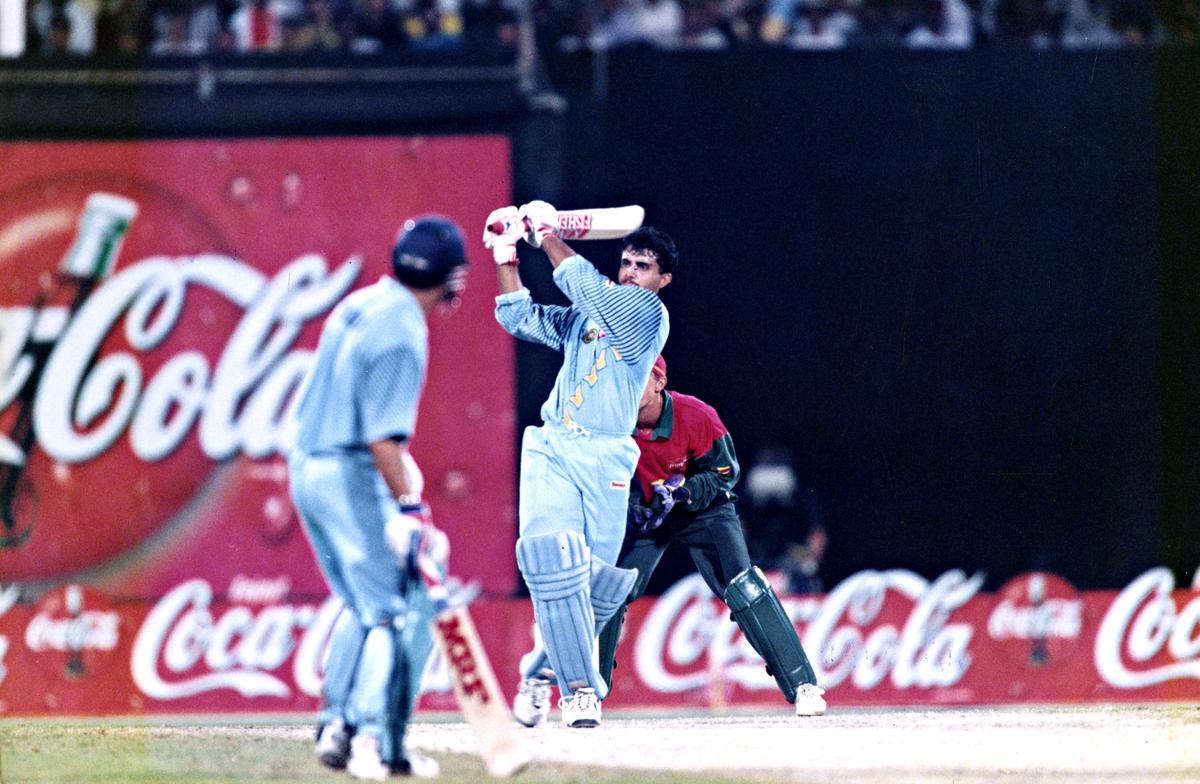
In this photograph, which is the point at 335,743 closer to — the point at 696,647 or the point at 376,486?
the point at 376,486

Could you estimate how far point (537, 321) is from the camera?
21.0 feet

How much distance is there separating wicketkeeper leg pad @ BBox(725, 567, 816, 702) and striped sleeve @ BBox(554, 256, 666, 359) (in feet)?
3.83

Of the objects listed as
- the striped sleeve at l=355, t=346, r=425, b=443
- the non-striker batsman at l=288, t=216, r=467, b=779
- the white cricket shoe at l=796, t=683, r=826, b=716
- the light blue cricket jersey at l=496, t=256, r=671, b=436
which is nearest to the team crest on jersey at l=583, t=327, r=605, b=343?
the light blue cricket jersey at l=496, t=256, r=671, b=436

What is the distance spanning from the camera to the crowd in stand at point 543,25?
12.6 meters

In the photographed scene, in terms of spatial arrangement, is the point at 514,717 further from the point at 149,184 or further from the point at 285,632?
the point at 149,184

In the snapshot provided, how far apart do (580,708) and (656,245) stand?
5.88ft

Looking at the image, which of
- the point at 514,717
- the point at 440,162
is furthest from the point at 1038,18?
the point at 514,717

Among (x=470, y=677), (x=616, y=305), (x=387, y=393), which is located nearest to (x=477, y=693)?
(x=470, y=677)

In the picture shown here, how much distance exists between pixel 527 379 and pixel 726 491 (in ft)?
18.0

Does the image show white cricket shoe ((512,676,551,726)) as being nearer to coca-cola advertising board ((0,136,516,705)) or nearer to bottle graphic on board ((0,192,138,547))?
coca-cola advertising board ((0,136,516,705))

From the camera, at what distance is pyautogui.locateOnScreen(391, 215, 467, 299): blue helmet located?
17.9 feet

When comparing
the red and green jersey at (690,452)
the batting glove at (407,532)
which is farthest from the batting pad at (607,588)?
the batting glove at (407,532)

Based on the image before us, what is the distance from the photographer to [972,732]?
7.60 metres

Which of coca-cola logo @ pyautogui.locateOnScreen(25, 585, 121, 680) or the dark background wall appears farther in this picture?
coca-cola logo @ pyautogui.locateOnScreen(25, 585, 121, 680)
